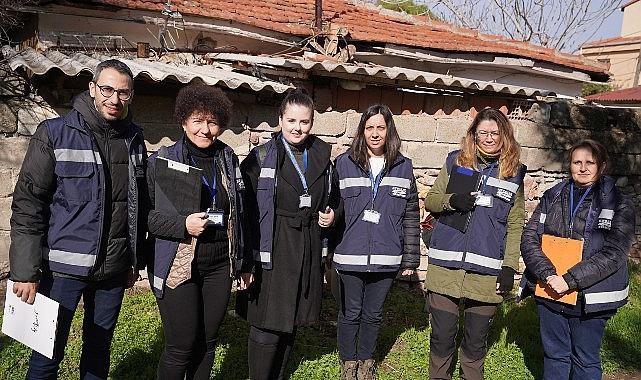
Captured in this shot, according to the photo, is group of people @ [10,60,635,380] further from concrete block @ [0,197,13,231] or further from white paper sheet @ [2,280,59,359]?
concrete block @ [0,197,13,231]

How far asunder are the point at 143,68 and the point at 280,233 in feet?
6.76

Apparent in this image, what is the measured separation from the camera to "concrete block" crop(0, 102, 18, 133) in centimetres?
441

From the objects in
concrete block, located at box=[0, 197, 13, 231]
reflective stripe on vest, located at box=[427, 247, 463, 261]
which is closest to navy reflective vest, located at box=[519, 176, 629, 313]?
reflective stripe on vest, located at box=[427, 247, 463, 261]

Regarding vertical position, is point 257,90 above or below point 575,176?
above

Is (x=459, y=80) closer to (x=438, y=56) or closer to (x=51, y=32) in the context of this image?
(x=438, y=56)

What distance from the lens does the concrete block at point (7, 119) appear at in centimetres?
441

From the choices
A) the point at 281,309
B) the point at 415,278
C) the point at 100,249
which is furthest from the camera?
the point at 415,278

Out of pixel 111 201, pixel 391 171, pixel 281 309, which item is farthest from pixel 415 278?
pixel 111 201

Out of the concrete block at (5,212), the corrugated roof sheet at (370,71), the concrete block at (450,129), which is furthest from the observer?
the concrete block at (450,129)

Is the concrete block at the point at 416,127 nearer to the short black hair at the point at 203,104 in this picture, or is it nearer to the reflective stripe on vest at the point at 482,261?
the reflective stripe on vest at the point at 482,261

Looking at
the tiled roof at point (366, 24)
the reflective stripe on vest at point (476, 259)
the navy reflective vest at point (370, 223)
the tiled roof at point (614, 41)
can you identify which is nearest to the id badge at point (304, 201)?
the navy reflective vest at point (370, 223)

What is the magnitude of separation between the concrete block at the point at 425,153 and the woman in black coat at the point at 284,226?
2653 mm

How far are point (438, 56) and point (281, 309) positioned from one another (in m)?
5.10

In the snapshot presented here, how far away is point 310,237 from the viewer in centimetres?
314
